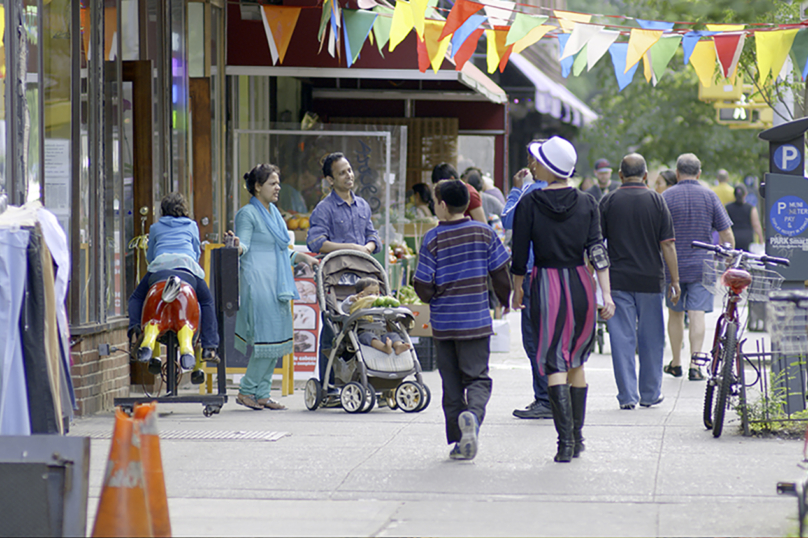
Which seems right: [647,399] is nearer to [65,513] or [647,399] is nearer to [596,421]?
[596,421]

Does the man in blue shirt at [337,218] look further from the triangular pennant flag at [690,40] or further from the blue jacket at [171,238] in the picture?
the triangular pennant flag at [690,40]

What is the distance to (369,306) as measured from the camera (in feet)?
28.8

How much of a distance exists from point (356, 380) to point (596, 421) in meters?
1.89

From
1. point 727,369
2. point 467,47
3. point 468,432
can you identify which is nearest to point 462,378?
point 468,432

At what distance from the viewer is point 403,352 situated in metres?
8.80

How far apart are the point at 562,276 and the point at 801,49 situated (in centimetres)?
483

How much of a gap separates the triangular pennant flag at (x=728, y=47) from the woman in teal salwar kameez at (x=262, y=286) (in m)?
4.43

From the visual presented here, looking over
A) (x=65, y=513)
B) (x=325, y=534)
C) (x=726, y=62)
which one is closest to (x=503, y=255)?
(x=325, y=534)

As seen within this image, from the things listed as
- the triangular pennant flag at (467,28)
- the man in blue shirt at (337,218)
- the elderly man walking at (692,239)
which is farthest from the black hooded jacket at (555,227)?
the triangular pennant flag at (467,28)

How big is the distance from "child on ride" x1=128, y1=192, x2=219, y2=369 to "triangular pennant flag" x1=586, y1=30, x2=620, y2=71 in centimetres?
443

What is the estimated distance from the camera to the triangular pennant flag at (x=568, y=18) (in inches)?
434

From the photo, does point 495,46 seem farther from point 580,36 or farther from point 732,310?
point 732,310

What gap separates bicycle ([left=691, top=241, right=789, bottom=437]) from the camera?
737 cm

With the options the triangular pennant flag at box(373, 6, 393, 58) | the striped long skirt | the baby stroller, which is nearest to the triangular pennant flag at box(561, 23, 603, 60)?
the triangular pennant flag at box(373, 6, 393, 58)
